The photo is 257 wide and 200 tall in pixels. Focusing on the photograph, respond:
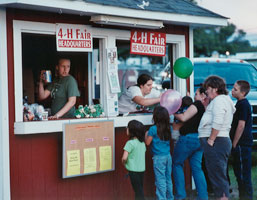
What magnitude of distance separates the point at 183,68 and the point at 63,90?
183 centimetres

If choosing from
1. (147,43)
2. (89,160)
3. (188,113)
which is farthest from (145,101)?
(89,160)

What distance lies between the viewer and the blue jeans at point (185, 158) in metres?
6.68

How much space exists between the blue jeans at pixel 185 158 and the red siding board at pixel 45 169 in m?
0.77

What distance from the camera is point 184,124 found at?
6.70 metres

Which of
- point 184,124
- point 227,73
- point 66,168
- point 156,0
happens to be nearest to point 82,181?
point 66,168

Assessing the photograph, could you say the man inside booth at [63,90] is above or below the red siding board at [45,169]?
above

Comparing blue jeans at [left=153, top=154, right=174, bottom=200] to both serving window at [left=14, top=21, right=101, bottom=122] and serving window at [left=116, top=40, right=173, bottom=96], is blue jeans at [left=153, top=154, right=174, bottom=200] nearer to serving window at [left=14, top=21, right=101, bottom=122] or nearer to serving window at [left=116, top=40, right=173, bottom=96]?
serving window at [left=14, top=21, right=101, bottom=122]

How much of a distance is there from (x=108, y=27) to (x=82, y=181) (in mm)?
2159

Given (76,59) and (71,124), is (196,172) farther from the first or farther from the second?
(76,59)

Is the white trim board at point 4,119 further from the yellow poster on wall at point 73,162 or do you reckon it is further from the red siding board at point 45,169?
the yellow poster on wall at point 73,162

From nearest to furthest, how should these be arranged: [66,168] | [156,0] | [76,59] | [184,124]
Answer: [66,168], [184,124], [156,0], [76,59]

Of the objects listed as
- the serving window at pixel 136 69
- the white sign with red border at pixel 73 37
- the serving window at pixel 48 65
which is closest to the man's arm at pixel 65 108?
the white sign with red border at pixel 73 37

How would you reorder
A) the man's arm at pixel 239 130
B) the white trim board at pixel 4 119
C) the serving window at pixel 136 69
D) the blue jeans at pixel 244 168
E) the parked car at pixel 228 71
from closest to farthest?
the white trim board at pixel 4 119 → the man's arm at pixel 239 130 → the blue jeans at pixel 244 168 → the parked car at pixel 228 71 → the serving window at pixel 136 69

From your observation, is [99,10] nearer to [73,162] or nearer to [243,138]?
[73,162]
